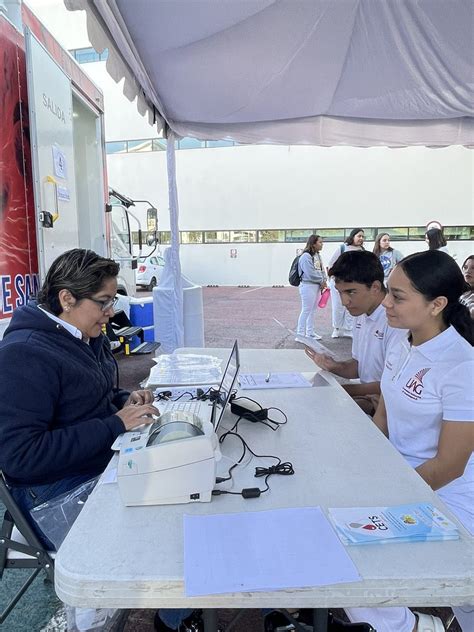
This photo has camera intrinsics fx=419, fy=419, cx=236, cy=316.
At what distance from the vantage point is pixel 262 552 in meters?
0.85

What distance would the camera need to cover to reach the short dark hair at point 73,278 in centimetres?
149

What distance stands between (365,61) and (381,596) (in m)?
2.91

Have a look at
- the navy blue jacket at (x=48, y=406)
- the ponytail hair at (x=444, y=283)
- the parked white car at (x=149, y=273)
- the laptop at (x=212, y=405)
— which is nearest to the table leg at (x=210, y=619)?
the laptop at (x=212, y=405)

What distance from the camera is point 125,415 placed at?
141cm

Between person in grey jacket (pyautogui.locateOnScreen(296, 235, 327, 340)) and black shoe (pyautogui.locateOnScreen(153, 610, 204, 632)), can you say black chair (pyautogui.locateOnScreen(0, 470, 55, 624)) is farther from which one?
person in grey jacket (pyautogui.locateOnScreen(296, 235, 327, 340))

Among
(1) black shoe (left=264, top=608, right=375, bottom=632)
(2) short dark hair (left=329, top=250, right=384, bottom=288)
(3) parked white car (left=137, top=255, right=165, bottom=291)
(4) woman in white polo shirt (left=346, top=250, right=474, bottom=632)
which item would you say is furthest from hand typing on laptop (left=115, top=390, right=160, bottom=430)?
(3) parked white car (left=137, top=255, right=165, bottom=291)

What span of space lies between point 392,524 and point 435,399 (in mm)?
565

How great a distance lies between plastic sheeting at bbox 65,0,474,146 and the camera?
6.93 feet

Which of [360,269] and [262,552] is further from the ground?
[360,269]

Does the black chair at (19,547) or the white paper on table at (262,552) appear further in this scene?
the black chair at (19,547)

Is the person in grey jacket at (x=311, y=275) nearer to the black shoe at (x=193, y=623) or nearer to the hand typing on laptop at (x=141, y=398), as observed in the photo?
the hand typing on laptop at (x=141, y=398)

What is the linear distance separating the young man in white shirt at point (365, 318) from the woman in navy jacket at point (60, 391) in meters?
1.15

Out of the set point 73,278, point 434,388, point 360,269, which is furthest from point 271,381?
point 73,278

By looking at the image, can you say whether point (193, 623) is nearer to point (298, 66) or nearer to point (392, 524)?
point (392, 524)
